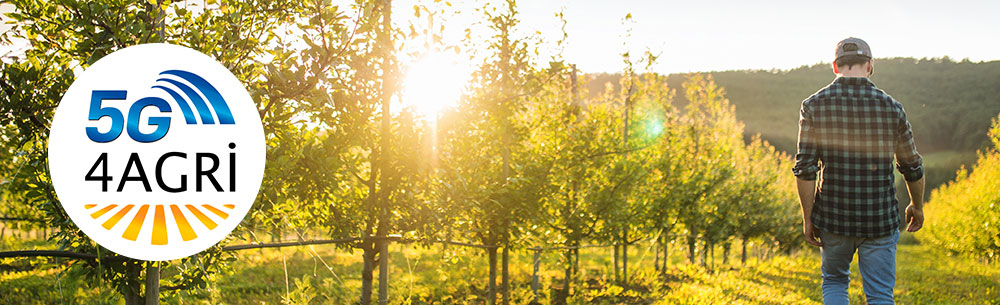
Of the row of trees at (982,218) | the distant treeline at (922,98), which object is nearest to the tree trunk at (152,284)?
the row of trees at (982,218)

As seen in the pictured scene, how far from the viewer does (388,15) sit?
4.42 meters

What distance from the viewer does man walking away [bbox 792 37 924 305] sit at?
365cm

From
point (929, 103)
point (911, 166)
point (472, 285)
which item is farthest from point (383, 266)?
point (929, 103)

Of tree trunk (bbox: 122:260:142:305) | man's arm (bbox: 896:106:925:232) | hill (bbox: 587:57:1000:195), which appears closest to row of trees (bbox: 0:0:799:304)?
tree trunk (bbox: 122:260:142:305)

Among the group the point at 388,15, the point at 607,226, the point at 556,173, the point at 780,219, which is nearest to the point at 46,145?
the point at 388,15

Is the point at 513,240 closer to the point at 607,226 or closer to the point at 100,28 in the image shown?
the point at 607,226

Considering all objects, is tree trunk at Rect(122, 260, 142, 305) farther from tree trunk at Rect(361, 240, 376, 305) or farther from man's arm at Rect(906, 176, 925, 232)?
man's arm at Rect(906, 176, 925, 232)

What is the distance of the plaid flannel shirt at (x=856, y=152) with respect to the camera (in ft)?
12.0

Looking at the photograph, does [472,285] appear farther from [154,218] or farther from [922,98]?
[922,98]

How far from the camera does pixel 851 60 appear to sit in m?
3.78

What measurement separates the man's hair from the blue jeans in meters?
1.19

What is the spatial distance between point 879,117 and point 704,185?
12.7 meters

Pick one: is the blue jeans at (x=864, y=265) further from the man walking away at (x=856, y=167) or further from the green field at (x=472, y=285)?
the green field at (x=472, y=285)

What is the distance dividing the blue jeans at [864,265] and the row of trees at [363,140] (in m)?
2.96
